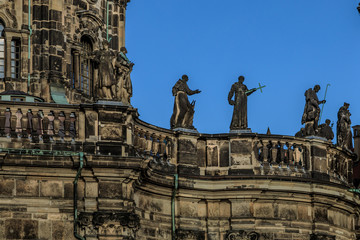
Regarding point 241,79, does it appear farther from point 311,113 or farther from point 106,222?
point 106,222

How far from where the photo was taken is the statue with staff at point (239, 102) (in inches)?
1954

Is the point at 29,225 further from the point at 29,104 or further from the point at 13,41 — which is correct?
the point at 13,41

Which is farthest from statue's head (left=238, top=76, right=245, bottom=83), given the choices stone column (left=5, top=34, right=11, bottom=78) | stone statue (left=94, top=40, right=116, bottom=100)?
stone column (left=5, top=34, right=11, bottom=78)

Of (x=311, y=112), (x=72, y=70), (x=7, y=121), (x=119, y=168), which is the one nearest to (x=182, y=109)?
(x=72, y=70)

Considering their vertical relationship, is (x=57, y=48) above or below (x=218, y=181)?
above

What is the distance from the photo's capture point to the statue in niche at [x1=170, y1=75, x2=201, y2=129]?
4922cm

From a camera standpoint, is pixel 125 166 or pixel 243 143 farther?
pixel 243 143

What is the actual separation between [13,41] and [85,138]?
6829mm

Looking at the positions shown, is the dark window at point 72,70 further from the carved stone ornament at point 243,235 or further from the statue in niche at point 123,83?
the carved stone ornament at point 243,235

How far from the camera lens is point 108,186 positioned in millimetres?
44562

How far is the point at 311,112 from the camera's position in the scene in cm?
5078

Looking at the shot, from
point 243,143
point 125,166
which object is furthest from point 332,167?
point 125,166

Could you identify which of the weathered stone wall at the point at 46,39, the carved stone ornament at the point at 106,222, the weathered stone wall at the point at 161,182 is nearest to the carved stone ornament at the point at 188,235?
the weathered stone wall at the point at 161,182

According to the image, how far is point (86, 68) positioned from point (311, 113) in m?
8.07
